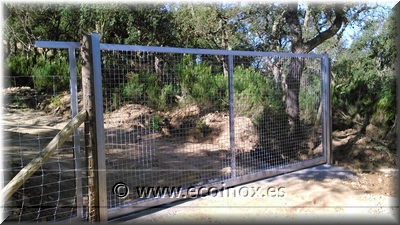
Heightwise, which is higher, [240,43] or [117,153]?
[240,43]

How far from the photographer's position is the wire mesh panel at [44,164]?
10.9 ft

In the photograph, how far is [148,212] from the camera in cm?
353

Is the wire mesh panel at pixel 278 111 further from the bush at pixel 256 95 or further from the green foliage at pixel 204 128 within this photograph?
the green foliage at pixel 204 128

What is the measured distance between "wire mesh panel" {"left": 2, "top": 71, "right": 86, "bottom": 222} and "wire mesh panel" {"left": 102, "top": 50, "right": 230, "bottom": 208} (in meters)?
0.52

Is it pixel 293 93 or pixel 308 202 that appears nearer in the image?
pixel 308 202

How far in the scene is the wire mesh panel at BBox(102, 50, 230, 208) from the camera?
153 inches

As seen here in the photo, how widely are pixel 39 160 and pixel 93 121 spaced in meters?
0.58

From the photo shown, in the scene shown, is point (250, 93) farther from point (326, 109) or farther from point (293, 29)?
point (293, 29)

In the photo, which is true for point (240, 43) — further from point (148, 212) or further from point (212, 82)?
point (148, 212)

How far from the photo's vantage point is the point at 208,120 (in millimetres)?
6168

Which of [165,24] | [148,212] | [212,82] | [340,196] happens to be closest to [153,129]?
[212,82]

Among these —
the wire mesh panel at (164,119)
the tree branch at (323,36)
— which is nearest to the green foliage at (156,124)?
the wire mesh panel at (164,119)

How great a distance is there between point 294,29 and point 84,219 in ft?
18.2
